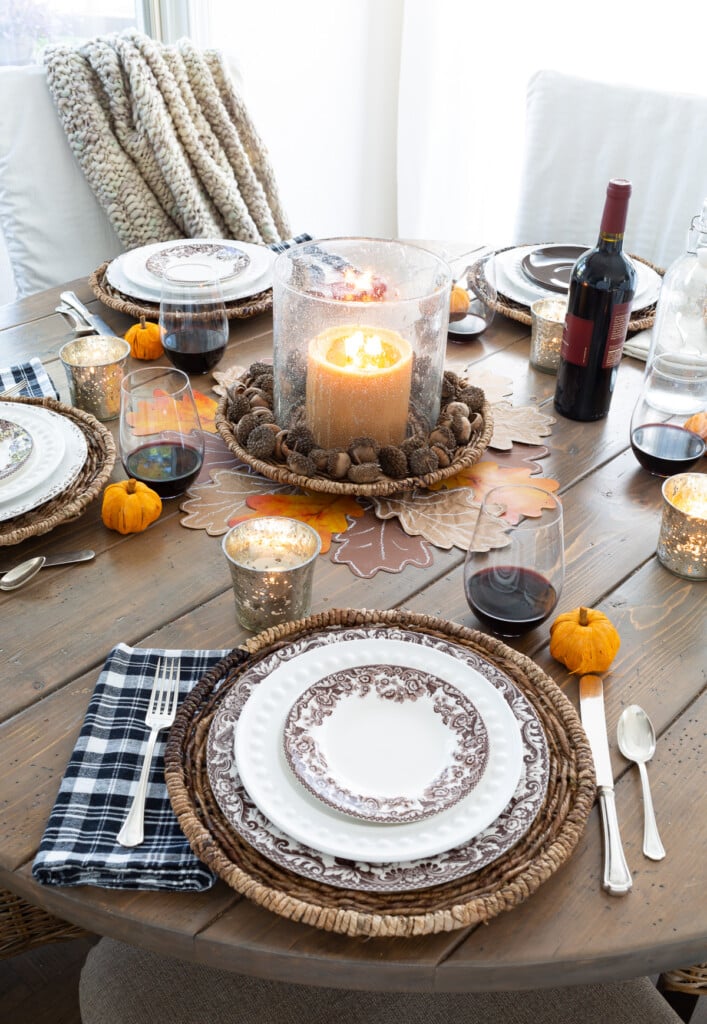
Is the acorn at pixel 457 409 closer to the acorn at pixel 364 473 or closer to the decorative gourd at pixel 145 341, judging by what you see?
the acorn at pixel 364 473

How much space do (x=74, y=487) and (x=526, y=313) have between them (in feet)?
2.54

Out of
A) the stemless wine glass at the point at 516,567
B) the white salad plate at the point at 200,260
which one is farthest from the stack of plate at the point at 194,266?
the stemless wine glass at the point at 516,567

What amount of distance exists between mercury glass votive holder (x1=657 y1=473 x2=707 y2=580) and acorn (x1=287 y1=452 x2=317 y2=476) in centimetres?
38

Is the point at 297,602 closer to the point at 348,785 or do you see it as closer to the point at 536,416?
the point at 348,785

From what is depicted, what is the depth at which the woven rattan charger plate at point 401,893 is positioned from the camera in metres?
0.64

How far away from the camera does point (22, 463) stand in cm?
108

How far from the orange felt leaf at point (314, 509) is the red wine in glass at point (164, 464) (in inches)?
3.1

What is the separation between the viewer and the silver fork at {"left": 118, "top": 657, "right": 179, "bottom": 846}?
70 cm

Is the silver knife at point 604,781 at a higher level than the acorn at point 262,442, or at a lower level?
lower

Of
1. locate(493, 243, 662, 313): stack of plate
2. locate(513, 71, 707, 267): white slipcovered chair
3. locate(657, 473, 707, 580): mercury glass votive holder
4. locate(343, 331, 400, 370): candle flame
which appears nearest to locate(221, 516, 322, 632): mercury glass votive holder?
locate(343, 331, 400, 370): candle flame

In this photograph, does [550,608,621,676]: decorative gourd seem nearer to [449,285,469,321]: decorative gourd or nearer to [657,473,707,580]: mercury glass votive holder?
[657,473,707,580]: mercury glass votive holder

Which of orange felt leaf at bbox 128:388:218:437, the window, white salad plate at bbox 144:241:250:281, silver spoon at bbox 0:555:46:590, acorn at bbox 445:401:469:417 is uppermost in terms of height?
the window

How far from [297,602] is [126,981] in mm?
364

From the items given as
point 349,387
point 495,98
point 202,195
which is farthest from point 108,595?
point 495,98
